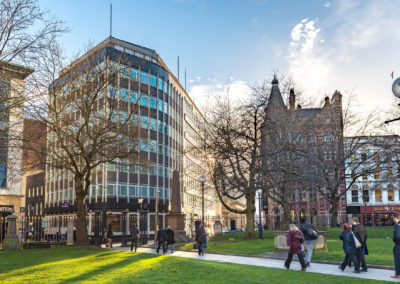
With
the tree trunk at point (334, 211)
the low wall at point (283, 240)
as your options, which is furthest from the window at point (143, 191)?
the low wall at point (283, 240)

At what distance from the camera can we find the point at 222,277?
36.6 feet

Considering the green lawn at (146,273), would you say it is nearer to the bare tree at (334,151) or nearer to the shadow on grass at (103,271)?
the shadow on grass at (103,271)

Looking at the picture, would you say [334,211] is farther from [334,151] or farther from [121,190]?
[121,190]

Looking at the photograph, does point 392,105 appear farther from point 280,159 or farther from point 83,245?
point 83,245

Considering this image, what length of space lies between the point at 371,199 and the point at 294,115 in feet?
122

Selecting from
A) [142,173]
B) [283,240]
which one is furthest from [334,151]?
[142,173]

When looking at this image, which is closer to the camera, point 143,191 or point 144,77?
point 143,191

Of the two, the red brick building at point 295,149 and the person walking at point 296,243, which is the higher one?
the red brick building at point 295,149

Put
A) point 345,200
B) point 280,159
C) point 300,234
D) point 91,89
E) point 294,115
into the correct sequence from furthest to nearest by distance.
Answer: point 345,200 < point 294,115 < point 280,159 < point 91,89 < point 300,234

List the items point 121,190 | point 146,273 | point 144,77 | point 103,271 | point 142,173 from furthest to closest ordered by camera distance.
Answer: point 144,77 < point 142,173 < point 121,190 < point 103,271 < point 146,273

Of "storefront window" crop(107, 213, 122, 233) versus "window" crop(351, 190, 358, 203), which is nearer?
"storefront window" crop(107, 213, 122, 233)

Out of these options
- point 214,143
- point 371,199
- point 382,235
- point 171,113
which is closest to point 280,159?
point 214,143

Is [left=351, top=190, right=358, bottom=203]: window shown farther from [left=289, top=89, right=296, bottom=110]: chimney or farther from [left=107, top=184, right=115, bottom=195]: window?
[left=107, top=184, right=115, bottom=195]: window

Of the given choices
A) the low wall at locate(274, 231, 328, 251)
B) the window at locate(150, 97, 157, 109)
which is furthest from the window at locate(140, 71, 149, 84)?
the low wall at locate(274, 231, 328, 251)
